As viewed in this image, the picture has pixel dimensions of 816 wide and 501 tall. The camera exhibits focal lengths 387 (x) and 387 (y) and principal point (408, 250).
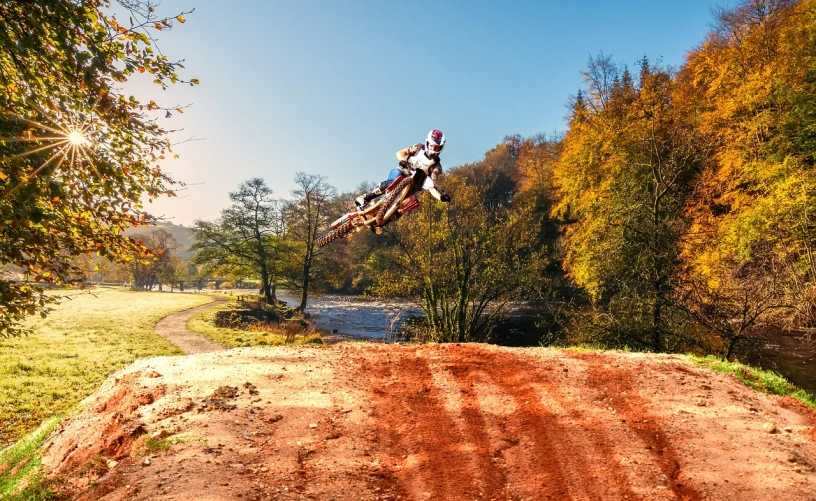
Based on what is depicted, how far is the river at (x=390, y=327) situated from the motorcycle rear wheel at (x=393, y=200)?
802 cm

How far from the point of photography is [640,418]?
6449 millimetres

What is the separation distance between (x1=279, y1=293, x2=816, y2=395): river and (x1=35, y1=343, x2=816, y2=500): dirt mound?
22.7ft

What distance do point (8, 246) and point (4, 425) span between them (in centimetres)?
772

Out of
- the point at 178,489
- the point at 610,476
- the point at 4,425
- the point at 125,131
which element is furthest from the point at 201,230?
the point at 610,476

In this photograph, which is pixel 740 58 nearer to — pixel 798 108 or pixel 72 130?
pixel 798 108

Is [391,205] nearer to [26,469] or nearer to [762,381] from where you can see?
[26,469]

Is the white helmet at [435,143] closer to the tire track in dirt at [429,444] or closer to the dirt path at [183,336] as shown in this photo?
the tire track in dirt at [429,444]

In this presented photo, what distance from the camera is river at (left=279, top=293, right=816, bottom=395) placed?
14008mm

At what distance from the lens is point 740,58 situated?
847 inches

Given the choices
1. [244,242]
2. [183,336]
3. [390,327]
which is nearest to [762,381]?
[390,327]

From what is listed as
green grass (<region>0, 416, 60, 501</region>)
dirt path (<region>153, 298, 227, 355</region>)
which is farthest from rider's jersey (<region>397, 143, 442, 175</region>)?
dirt path (<region>153, 298, 227, 355</region>)

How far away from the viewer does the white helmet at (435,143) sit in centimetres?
598

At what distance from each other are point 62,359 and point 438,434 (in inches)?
642

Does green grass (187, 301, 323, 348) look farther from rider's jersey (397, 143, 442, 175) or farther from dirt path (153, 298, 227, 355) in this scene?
rider's jersey (397, 143, 442, 175)
